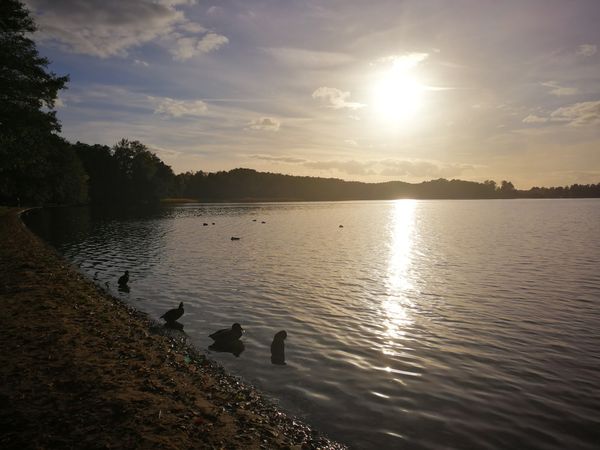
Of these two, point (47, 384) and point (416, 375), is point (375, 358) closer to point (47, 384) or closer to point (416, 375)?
point (416, 375)

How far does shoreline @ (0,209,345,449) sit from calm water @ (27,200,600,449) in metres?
1.24

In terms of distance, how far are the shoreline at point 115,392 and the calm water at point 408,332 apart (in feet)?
4.07

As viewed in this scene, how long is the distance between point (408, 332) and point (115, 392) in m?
12.4

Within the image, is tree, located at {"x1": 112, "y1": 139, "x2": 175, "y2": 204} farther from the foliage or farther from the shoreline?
the shoreline

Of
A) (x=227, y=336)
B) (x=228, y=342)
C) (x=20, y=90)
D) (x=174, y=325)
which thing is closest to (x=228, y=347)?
(x=228, y=342)

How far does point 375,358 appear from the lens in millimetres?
14594

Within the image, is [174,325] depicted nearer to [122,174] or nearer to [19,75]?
[19,75]

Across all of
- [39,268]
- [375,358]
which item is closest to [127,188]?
[39,268]

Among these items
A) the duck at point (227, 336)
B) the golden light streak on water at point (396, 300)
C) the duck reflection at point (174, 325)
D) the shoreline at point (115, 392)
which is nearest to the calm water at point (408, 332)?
the golden light streak on water at point (396, 300)

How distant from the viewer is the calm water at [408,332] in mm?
10438

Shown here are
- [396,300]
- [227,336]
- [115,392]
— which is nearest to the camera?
[115,392]

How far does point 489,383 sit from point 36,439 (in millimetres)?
12259

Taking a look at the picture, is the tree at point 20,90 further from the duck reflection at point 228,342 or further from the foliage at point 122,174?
the foliage at point 122,174

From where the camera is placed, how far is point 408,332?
57.8 ft
